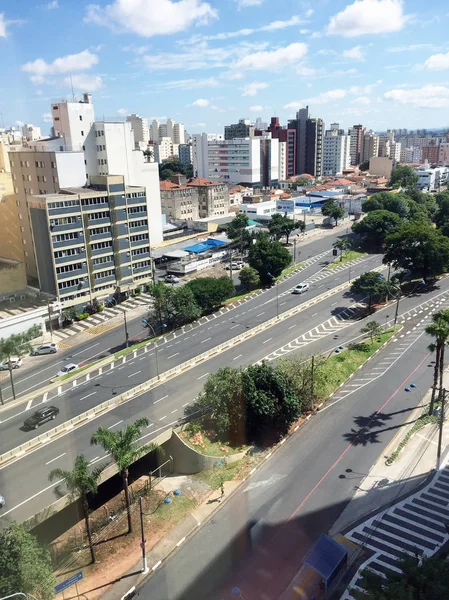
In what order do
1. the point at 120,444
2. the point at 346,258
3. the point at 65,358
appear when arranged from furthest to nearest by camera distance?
the point at 346,258
the point at 65,358
the point at 120,444

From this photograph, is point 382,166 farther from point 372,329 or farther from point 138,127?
point 372,329

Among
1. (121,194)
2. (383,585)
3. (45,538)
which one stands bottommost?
(45,538)

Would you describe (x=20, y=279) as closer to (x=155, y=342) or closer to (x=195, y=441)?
(x=155, y=342)

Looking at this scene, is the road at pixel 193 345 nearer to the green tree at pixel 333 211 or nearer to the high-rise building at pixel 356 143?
the green tree at pixel 333 211

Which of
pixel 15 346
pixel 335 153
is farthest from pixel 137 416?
pixel 335 153

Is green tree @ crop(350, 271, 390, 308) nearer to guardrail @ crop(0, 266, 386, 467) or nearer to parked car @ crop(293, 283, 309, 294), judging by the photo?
parked car @ crop(293, 283, 309, 294)

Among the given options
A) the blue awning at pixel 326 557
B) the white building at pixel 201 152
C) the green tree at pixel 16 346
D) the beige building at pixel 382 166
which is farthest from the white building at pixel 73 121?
the beige building at pixel 382 166

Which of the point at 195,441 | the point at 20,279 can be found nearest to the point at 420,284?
the point at 195,441
